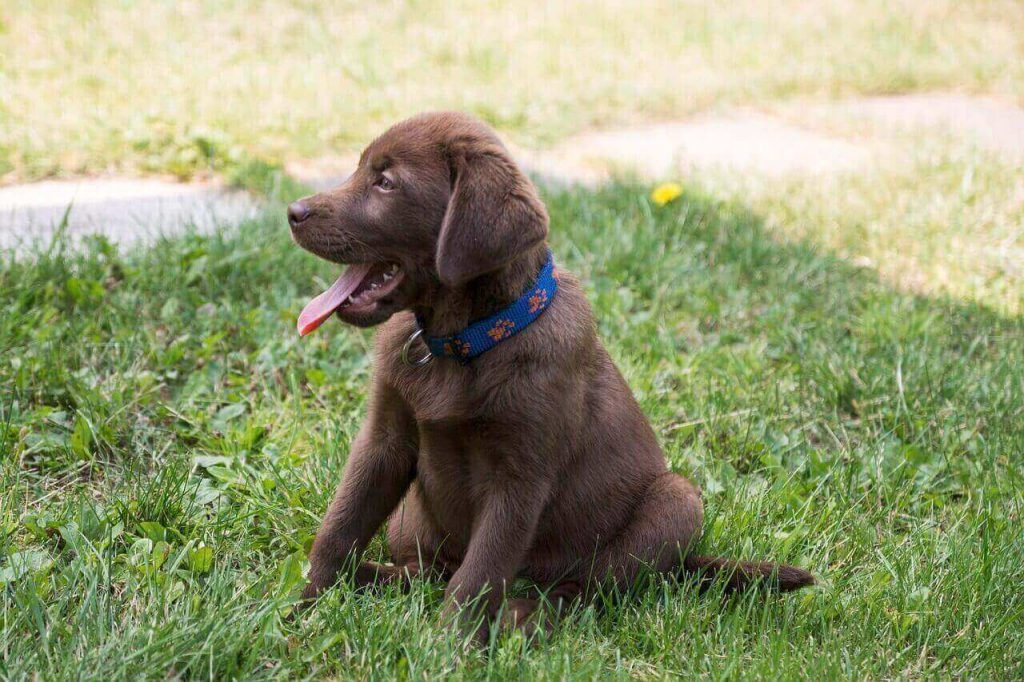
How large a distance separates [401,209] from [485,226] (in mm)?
278

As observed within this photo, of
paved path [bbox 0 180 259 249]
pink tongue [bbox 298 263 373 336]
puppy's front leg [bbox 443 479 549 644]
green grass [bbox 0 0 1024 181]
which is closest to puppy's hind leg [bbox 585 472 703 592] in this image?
puppy's front leg [bbox 443 479 549 644]

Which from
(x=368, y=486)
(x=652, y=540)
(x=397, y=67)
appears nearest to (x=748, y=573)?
(x=652, y=540)

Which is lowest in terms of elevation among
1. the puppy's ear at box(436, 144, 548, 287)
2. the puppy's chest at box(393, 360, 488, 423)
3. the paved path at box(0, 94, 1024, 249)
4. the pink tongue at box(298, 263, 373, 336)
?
the paved path at box(0, 94, 1024, 249)

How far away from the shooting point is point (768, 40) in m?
8.65

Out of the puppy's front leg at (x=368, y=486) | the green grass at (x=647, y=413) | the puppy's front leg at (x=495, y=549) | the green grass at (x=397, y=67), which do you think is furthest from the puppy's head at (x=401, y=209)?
the green grass at (x=397, y=67)

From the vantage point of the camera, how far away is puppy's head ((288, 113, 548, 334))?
2.47 metres

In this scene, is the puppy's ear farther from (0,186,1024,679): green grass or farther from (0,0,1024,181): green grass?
(0,0,1024,181): green grass

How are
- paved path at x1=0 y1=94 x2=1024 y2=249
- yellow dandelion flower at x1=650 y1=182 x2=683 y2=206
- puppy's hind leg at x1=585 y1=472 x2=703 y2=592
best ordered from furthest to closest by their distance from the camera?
yellow dandelion flower at x1=650 y1=182 x2=683 y2=206, paved path at x1=0 y1=94 x2=1024 y2=249, puppy's hind leg at x1=585 y1=472 x2=703 y2=592

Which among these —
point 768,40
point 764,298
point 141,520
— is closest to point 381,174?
point 141,520

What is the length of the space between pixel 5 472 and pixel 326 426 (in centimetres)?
89

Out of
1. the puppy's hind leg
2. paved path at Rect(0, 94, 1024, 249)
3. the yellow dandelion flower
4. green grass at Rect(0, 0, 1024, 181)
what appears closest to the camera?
the puppy's hind leg

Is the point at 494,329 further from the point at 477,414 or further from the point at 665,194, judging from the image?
the point at 665,194

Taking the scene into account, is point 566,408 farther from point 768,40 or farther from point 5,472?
point 768,40

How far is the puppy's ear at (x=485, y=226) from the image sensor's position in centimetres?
236
